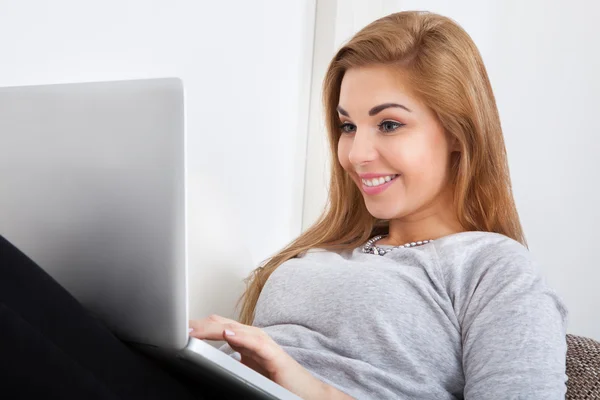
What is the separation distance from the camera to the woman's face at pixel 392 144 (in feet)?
4.58

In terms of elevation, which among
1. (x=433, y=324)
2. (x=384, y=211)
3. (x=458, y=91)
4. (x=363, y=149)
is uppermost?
(x=458, y=91)

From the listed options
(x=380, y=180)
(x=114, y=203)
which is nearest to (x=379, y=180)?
(x=380, y=180)

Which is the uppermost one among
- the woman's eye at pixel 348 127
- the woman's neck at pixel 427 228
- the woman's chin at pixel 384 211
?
the woman's eye at pixel 348 127

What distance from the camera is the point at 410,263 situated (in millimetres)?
1380

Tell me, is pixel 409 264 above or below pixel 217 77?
below

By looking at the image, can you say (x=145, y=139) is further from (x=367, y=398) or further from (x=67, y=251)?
(x=367, y=398)

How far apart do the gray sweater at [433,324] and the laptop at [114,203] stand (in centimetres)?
44

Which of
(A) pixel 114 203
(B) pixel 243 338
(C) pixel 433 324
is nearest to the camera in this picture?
(A) pixel 114 203

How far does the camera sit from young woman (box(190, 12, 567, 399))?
Answer: 1146 millimetres

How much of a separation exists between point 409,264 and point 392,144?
22 cm

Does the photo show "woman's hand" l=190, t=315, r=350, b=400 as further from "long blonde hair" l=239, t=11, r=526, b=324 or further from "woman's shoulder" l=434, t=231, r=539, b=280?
"long blonde hair" l=239, t=11, r=526, b=324

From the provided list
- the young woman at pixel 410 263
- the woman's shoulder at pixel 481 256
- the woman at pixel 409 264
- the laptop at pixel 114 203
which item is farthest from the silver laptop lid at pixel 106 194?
the woman's shoulder at pixel 481 256

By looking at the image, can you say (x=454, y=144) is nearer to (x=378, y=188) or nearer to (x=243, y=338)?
(x=378, y=188)

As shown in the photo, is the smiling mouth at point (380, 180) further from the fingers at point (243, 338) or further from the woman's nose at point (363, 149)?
the fingers at point (243, 338)
